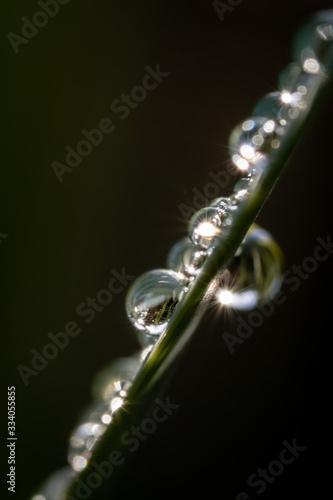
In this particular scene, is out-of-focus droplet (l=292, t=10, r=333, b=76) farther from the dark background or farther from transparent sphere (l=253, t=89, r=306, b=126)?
the dark background

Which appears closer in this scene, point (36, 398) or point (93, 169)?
point (36, 398)

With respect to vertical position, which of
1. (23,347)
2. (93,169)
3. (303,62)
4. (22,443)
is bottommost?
(303,62)

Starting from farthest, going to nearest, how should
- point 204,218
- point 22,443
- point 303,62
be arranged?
point 22,443 < point 204,218 < point 303,62

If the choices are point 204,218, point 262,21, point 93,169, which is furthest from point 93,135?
point 204,218

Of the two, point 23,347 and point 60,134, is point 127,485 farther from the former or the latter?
point 60,134

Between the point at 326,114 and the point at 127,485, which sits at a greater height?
the point at 326,114

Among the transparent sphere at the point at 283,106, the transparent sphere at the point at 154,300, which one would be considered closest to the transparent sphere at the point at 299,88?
the transparent sphere at the point at 283,106

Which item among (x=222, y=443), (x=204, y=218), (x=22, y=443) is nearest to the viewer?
(x=204, y=218)

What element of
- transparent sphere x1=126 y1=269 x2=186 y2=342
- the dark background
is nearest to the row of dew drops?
transparent sphere x1=126 y1=269 x2=186 y2=342
